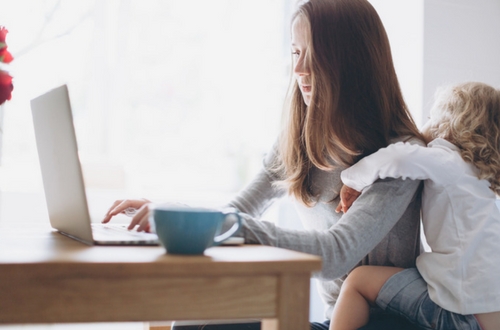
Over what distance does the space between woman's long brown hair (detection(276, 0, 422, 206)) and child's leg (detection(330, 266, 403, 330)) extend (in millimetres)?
283

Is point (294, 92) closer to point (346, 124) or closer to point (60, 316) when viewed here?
point (346, 124)

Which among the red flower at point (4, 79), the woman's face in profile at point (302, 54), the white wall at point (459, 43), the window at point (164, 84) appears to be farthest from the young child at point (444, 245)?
the window at point (164, 84)

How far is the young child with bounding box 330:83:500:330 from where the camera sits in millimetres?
1146

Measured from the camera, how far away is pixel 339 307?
1.22m

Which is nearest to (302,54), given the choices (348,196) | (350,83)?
(350,83)

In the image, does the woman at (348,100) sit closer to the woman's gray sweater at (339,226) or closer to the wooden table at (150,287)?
the woman's gray sweater at (339,226)

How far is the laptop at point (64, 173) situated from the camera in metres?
0.83

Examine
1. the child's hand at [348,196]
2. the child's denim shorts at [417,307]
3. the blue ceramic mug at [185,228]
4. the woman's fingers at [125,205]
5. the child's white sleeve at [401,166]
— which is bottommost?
the child's denim shorts at [417,307]

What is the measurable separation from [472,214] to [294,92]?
0.58 meters

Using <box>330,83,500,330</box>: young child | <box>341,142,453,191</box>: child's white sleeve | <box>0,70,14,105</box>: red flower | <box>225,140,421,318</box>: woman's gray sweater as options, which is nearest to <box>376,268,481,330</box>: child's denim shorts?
<box>330,83,500,330</box>: young child

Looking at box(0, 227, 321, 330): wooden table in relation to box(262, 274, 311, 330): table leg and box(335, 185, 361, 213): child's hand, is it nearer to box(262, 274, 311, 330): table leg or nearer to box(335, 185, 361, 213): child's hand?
box(262, 274, 311, 330): table leg

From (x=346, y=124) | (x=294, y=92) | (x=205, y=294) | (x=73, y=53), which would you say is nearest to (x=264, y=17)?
(x=73, y=53)

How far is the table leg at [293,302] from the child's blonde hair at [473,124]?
0.75m

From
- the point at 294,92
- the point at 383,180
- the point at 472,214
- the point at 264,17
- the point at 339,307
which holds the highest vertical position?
the point at 264,17
